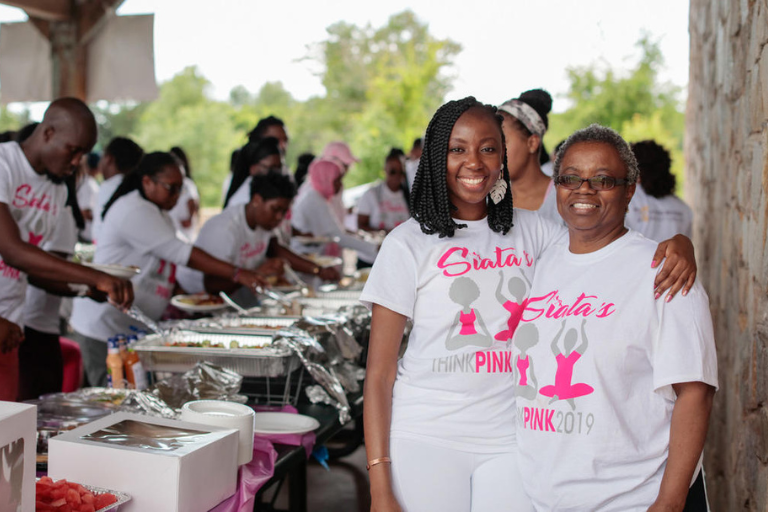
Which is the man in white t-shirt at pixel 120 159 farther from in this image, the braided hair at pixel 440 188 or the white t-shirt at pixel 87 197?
the braided hair at pixel 440 188

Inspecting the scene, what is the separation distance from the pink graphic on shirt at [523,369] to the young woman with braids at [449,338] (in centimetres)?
5

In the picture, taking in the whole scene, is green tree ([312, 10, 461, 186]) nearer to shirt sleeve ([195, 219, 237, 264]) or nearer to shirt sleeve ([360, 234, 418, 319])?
shirt sleeve ([195, 219, 237, 264])

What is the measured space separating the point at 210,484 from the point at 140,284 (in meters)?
1.75

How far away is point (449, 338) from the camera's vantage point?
59.0 inches

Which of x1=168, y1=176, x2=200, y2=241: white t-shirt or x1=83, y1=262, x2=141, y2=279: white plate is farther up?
x1=168, y1=176, x2=200, y2=241: white t-shirt

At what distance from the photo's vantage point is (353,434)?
3.93 m

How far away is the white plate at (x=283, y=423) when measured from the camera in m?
1.89

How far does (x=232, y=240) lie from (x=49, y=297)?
930mm

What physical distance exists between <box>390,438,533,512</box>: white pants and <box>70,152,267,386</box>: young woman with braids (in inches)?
70.9

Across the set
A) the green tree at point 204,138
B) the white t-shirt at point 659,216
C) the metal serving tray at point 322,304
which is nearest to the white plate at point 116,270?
the metal serving tray at point 322,304

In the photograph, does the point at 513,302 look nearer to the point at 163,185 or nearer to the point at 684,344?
the point at 684,344

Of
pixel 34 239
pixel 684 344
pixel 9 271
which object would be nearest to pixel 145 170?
pixel 34 239

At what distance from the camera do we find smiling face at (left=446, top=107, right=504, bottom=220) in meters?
1.54

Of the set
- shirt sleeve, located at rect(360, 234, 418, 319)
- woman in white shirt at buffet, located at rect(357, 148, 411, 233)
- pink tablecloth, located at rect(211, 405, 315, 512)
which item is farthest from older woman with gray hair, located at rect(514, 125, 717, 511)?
woman in white shirt at buffet, located at rect(357, 148, 411, 233)
